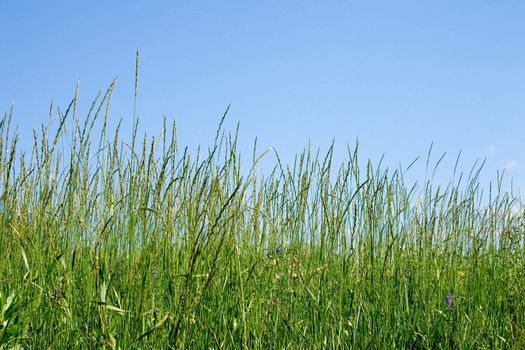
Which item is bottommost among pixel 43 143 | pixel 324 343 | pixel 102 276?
pixel 324 343

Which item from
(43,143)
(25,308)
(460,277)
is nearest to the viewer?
(25,308)

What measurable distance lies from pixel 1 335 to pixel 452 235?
2.37 meters

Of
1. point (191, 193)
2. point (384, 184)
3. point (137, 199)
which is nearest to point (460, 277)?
point (384, 184)

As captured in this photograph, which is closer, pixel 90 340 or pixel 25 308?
pixel 90 340

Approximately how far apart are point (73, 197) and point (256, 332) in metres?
0.91

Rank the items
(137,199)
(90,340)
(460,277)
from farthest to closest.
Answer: (460,277), (137,199), (90,340)

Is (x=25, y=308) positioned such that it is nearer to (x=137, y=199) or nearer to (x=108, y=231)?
(x=108, y=231)

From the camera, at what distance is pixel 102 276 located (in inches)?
75.9

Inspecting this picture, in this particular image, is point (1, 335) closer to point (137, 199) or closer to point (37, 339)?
point (37, 339)

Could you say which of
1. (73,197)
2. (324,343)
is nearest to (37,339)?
(73,197)

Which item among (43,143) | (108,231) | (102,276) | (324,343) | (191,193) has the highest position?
(43,143)

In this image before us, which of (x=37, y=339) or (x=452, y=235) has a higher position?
(x=452, y=235)

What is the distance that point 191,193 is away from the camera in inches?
81.1

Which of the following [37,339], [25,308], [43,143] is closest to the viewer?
[37,339]
